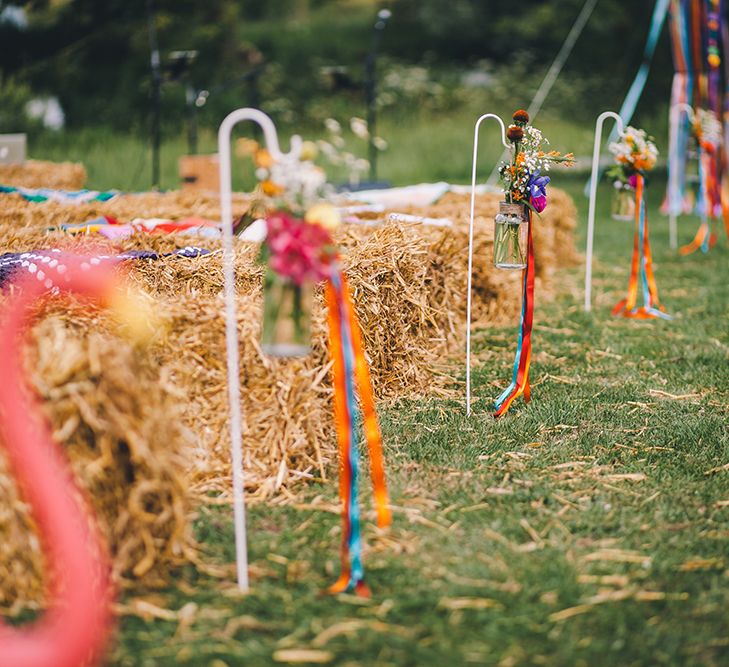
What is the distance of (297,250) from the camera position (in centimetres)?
285

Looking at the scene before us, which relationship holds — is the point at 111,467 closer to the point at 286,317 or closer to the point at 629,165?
the point at 286,317

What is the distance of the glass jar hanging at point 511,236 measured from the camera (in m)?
4.68

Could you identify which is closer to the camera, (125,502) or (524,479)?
(125,502)

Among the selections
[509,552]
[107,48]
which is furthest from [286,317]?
[107,48]

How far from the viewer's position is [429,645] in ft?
8.50

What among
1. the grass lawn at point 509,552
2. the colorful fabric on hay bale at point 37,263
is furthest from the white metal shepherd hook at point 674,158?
the colorful fabric on hay bale at point 37,263

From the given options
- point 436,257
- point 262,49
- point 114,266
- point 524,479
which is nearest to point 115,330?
point 114,266

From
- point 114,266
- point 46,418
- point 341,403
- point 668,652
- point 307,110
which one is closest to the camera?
point 668,652

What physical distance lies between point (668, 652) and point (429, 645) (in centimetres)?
67

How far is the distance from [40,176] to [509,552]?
8295 mm

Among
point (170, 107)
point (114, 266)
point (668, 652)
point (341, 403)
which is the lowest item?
point (668, 652)

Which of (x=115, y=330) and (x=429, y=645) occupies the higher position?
(x=115, y=330)

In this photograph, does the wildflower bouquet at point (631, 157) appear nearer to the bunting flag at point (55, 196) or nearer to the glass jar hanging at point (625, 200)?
the glass jar hanging at point (625, 200)

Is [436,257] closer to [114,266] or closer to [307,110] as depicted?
[114,266]
